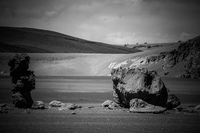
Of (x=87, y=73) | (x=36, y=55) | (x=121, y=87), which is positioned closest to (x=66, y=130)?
(x=121, y=87)

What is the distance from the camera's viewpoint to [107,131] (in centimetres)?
1159

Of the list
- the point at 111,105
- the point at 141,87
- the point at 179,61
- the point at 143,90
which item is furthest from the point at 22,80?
the point at 179,61

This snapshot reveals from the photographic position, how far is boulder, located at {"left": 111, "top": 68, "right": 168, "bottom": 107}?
56.7ft

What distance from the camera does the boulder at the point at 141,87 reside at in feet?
56.7

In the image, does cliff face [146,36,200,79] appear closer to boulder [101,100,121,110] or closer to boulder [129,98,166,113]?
boulder [101,100,121,110]

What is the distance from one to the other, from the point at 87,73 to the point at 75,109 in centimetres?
6324

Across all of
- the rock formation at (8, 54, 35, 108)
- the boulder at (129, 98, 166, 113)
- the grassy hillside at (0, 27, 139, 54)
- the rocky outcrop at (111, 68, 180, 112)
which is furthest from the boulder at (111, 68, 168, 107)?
the grassy hillside at (0, 27, 139, 54)

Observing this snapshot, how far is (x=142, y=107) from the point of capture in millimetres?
16938

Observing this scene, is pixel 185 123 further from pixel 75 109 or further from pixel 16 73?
pixel 16 73

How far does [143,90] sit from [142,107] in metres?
1.05

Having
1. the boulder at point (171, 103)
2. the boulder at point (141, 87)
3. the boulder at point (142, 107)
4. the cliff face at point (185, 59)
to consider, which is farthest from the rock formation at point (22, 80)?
the cliff face at point (185, 59)

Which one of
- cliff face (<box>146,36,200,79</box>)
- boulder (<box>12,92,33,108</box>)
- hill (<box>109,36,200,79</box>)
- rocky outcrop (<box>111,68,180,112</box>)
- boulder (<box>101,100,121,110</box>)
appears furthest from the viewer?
hill (<box>109,36,200,79</box>)

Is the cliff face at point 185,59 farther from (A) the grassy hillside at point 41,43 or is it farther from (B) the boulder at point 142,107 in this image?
(A) the grassy hillside at point 41,43

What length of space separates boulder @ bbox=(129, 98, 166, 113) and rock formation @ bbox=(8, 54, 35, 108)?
6.72 meters
